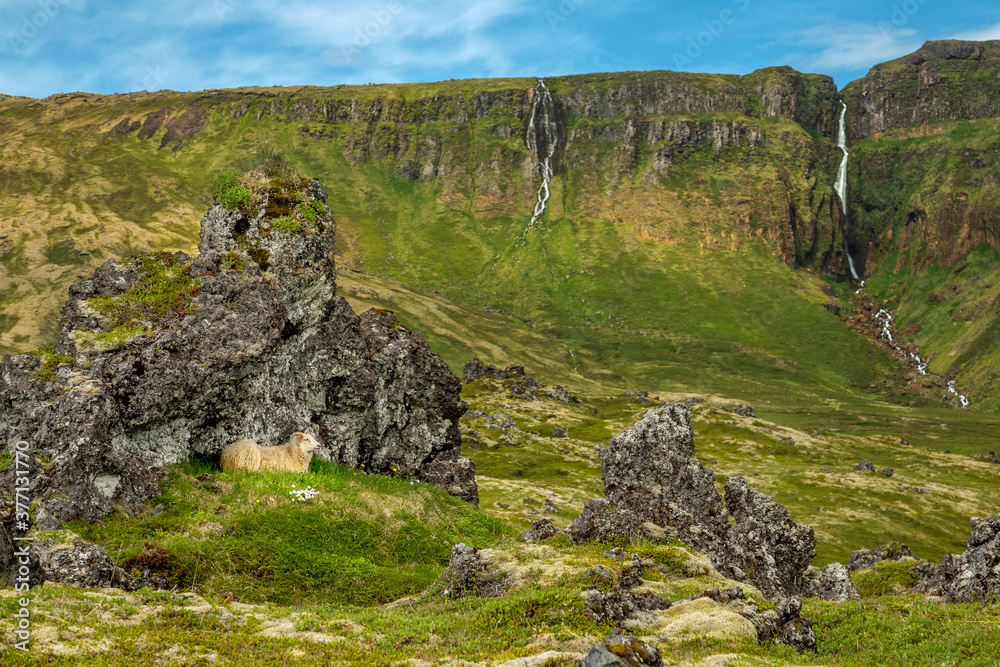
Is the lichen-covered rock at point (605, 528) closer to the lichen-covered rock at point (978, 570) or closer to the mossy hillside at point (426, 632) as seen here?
the mossy hillside at point (426, 632)

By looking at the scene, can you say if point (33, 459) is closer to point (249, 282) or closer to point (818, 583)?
point (249, 282)

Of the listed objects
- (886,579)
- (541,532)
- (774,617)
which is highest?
(774,617)

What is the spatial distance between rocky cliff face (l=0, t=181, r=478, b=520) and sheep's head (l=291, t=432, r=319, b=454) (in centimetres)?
104

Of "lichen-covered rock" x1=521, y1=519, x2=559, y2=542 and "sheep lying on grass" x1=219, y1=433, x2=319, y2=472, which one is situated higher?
"sheep lying on grass" x1=219, y1=433, x2=319, y2=472

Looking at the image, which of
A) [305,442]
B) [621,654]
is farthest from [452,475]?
[621,654]

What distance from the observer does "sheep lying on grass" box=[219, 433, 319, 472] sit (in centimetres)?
3600

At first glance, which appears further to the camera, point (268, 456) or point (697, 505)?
point (697, 505)

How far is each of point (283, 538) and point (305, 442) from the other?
851cm

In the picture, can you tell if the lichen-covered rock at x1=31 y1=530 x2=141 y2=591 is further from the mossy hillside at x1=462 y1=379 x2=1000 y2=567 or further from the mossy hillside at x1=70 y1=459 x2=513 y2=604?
the mossy hillside at x1=462 y1=379 x2=1000 y2=567

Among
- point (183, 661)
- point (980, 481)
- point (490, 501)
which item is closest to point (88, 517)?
point (183, 661)

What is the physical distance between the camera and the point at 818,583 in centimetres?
4988

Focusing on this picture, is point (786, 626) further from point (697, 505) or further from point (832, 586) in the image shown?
point (832, 586)

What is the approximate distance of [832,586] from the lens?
160ft

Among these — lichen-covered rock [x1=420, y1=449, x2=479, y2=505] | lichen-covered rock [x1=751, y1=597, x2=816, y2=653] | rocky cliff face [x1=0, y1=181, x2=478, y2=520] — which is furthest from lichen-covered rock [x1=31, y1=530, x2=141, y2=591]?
lichen-covered rock [x1=420, y1=449, x2=479, y2=505]
